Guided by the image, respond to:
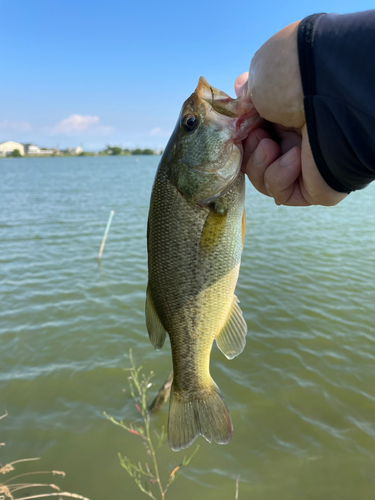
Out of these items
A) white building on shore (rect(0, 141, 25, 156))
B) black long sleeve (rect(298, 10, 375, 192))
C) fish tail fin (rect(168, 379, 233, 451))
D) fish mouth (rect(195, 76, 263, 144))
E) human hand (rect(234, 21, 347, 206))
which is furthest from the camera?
white building on shore (rect(0, 141, 25, 156))

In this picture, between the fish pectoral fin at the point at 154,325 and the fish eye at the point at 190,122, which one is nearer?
the fish eye at the point at 190,122

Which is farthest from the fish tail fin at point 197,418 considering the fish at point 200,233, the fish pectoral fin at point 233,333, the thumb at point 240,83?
the thumb at point 240,83

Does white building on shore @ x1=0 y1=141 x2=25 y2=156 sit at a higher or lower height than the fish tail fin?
higher

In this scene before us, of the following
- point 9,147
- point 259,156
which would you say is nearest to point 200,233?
point 259,156

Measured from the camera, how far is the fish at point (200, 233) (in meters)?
2.09

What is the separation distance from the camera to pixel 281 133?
6.98 feet

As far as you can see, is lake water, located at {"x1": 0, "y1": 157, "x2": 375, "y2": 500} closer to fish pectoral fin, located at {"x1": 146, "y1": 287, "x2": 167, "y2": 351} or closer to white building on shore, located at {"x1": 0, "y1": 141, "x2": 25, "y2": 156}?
fish pectoral fin, located at {"x1": 146, "y1": 287, "x2": 167, "y2": 351}

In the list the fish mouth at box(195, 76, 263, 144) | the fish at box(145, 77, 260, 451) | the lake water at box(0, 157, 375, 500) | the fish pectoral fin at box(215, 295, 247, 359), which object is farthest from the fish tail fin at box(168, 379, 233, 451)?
the lake water at box(0, 157, 375, 500)

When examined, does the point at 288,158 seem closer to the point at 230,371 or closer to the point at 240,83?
the point at 240,83

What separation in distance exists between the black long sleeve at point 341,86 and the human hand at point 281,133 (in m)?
0.08

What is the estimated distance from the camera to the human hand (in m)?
1.52

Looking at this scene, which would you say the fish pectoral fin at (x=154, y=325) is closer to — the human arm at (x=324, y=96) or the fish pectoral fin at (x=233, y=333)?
the fish pectoral fin at (x=233, y=333)

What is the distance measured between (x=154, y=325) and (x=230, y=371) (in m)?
4.48

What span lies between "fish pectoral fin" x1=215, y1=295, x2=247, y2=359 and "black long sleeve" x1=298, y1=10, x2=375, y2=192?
1.30 metres
